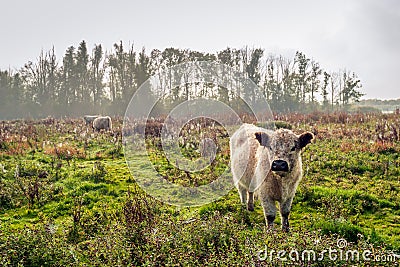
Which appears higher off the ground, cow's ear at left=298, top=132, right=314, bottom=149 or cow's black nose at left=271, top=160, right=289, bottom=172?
cow's ear at left=298, top=132, right=314, bottom=149

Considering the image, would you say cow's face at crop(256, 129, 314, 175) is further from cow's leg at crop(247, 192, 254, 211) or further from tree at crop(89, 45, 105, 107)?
tree at crop(89, 45, 105, 107)

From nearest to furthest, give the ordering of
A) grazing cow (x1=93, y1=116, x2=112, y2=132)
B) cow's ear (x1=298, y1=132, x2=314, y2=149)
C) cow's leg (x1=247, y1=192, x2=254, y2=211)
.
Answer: cow's ear (x1=298, y1=132, x2=314, y2=149) < cow's leg (x1=247, y1=192, x2=254, y2=211) < grazing cow (x1=93, y1=116, x2=112, y2=132)

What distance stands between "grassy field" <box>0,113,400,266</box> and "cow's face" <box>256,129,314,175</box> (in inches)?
38.3

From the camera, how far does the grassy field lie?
426cm

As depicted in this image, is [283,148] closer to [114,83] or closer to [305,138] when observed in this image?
[305,138]

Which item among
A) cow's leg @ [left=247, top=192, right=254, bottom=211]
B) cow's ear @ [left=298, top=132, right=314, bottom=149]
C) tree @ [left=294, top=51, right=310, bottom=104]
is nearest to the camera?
cow's ear @ [left=298, top=132, right=314, bottom=149]

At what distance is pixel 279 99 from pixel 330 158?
111 feet

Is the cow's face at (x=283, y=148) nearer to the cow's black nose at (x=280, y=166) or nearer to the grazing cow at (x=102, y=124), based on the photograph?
the cow's black nose at (x=280, y=166)

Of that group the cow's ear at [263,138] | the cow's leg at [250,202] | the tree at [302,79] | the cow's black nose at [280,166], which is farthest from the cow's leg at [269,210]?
the tree at [302,79]

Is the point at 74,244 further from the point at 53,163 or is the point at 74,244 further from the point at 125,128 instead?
the point at 125,128

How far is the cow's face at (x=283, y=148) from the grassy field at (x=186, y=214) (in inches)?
38.3

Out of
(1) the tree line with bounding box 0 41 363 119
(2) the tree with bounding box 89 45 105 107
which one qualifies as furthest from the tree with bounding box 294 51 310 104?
(2) the tree with bounding box 89 45 105 107

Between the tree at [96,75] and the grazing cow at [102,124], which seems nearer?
the grazing cow at [102,124]

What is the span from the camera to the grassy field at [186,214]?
4258 mm
